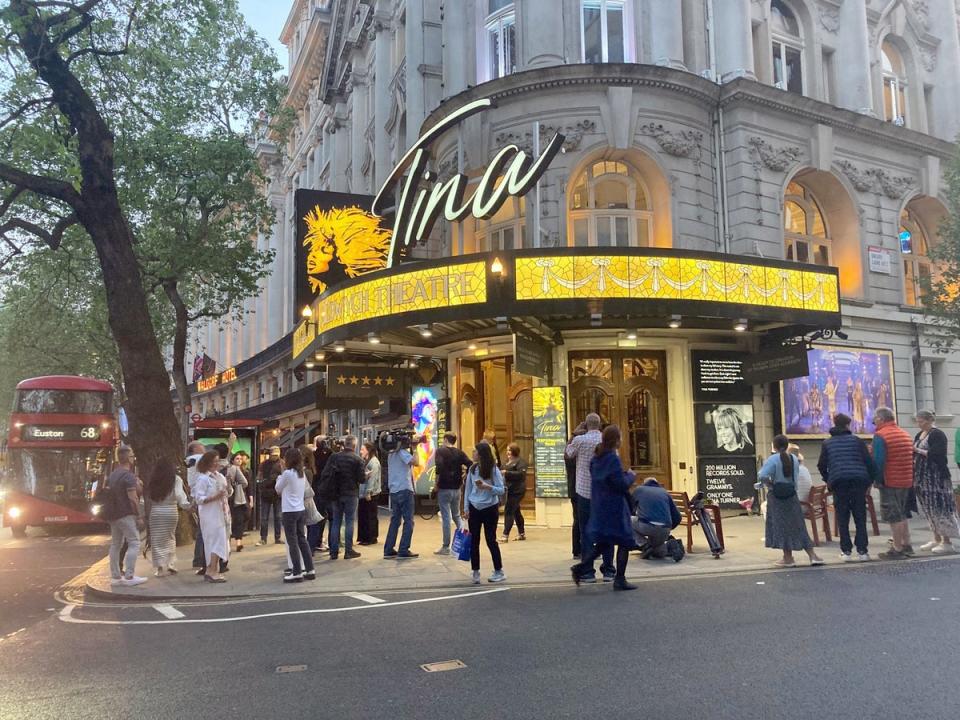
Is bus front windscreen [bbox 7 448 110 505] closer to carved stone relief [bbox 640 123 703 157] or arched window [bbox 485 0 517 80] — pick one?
arched window [bbox 485 0 517 80]

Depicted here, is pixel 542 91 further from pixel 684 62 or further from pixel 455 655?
pixel 455 655

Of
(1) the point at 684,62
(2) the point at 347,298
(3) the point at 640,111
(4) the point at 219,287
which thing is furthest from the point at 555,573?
(4) the point at 219,287

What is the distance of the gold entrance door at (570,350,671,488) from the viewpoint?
54.4 ft

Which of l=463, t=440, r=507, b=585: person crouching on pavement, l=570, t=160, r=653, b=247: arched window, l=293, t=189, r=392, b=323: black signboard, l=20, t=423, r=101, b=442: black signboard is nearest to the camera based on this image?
l=463, t=440, r=507, b=585: person crouching on pavement

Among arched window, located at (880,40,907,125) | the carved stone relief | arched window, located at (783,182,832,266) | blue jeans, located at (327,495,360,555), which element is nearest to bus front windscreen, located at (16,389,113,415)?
blue jeans, located at (327,495,360,555)

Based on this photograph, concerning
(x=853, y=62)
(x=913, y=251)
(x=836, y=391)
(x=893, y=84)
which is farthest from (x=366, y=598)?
(x=893, y=84)

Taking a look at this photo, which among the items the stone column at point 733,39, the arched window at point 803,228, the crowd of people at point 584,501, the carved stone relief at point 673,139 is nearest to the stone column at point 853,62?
the arched window at point 803,228

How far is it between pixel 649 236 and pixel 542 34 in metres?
5.45

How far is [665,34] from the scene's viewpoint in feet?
59.3

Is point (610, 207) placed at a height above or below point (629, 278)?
above

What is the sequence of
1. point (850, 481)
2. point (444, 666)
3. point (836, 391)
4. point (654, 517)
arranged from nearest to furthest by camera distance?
1. point (444, 666)
2. point (850, 481)
3. point (654, 517)
4. point (836, 391)

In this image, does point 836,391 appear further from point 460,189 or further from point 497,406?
point 460,189

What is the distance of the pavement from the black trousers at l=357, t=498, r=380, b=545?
361 millimetres

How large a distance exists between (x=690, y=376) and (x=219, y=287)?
52.7ft
